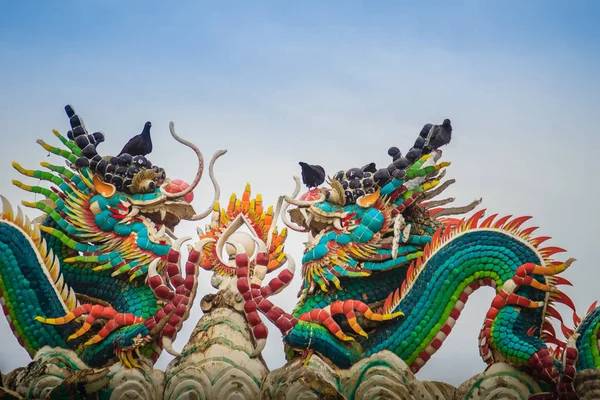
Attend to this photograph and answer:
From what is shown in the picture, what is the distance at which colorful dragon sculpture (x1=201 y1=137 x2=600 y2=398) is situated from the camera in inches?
558

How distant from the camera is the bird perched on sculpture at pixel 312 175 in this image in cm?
1586

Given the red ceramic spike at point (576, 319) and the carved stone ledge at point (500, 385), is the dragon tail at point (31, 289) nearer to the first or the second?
the carved stone ledge at point (500, 385)

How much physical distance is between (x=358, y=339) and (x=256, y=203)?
2.10 meters

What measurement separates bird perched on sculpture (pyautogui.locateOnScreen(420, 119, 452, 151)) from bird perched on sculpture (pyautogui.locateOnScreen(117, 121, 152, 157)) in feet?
10.5

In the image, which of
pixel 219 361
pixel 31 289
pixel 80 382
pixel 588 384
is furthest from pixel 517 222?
pixel 31 289

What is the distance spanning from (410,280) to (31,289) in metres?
4.16

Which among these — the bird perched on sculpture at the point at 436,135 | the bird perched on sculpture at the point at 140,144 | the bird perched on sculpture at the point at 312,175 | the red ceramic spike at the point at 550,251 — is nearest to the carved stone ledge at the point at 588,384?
the red ceramic spike at the point at 550,251

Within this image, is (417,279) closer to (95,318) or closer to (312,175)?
(312,175)

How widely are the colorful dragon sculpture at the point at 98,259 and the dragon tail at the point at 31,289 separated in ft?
0.04

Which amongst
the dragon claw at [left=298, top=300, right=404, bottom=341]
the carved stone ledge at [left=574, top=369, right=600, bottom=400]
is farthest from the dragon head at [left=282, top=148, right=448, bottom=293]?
the carved stone ledge at [left=574, top=369, right=600, bottom=400]

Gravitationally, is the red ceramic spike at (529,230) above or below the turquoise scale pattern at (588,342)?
above

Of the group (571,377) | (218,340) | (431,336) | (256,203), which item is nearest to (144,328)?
(218,340)

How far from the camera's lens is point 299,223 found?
15867 millimetres

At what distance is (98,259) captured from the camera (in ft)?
50.3
